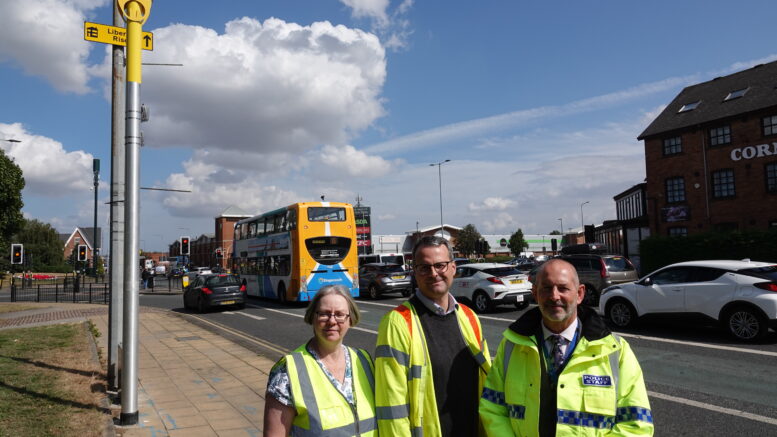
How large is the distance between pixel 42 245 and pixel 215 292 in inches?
2561

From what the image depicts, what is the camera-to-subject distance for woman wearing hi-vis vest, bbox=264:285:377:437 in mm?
2223

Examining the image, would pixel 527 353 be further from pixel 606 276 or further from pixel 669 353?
pixel 606 276

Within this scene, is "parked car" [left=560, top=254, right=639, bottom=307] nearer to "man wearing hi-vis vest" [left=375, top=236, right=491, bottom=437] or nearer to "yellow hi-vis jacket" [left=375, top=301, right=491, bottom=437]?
"man wearing hi-vis vest" [left=375, top=236, right=491, bottom=437]

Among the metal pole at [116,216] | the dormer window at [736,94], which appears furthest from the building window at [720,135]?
the metal pole at [116,216]

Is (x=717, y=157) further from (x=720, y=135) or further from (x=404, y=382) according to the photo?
(x=404, y=382)

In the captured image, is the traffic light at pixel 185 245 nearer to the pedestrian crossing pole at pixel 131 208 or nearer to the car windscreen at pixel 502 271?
the car windscreen at pixel 502 271

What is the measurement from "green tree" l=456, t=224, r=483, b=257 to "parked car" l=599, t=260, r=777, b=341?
68.6m

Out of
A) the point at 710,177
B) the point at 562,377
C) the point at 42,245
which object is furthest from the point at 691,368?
the point at 42,245

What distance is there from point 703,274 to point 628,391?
9736 millimetres

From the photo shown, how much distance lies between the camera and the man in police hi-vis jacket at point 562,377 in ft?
7.11

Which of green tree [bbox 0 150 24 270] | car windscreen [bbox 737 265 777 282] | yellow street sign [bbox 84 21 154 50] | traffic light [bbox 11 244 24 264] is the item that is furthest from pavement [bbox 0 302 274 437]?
green tree [bbox 0 150 24 270]

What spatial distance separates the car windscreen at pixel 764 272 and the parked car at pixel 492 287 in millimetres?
6483

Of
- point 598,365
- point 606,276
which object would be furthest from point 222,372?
point 606,276

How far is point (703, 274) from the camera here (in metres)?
10.4
